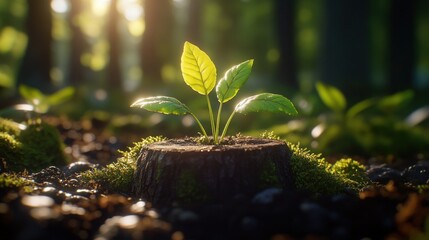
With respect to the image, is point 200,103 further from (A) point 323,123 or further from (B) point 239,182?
(B) point 239,182

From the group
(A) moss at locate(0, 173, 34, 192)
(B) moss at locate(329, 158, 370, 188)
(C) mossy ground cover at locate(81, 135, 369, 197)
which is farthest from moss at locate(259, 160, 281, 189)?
(A) moss at locate(0, 173, 34, 192)

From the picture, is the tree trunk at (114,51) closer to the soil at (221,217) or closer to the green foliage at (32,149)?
the green foliage at (32,149)

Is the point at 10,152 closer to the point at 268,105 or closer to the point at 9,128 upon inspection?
the point at 9,128

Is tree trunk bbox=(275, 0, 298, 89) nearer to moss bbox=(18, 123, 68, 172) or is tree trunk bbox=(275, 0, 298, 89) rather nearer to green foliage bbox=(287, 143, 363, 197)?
moss bbox=(18, 123, 68, 172)

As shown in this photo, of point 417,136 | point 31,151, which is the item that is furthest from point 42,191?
point 417,136

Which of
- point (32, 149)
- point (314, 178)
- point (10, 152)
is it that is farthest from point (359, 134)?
point (10, 152)
